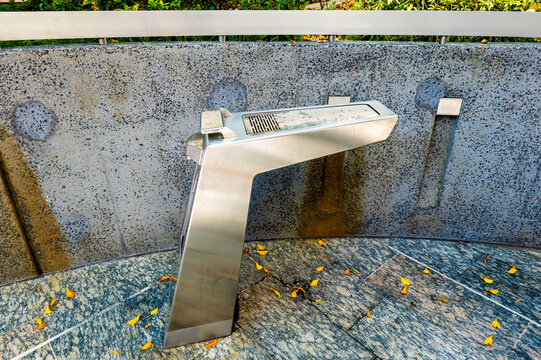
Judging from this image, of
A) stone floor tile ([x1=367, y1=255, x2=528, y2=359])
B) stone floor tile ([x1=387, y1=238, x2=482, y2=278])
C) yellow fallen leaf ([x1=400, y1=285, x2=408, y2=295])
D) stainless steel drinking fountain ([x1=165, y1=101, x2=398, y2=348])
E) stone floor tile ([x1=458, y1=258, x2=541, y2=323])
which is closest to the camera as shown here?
stainless steel drinking fountain ([x1=165, y1=101, x2=398, y2=348])

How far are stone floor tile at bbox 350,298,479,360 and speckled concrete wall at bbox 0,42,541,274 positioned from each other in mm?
922

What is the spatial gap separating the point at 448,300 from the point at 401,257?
0.52 m

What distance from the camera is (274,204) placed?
312 cm

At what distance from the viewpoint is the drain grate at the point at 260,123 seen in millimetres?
1979

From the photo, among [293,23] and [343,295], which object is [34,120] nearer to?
[293,23]

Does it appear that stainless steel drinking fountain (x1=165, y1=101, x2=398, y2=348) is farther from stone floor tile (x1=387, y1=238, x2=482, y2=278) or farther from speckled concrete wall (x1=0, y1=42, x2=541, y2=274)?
stone floor tile (x1=387, y1=238, x2=482, y2=278)

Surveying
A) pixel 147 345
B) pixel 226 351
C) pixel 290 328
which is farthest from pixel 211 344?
pixel 290 328

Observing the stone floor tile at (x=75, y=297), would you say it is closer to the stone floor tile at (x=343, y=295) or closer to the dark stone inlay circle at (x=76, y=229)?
the dark stone inlay circle at (x=76, y=229)

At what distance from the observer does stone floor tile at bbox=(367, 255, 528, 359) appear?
2367 millimetres

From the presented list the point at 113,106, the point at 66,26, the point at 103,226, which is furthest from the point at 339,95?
the point at 103,226

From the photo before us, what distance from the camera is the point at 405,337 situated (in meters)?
2.38

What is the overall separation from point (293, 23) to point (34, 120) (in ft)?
6.15

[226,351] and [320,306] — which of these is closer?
[226,351]

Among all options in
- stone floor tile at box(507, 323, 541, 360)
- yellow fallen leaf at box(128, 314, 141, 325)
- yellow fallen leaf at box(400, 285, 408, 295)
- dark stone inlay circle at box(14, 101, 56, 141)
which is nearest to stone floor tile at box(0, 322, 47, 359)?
yellow fallen leaf at box(128, 314, 141, 325)
